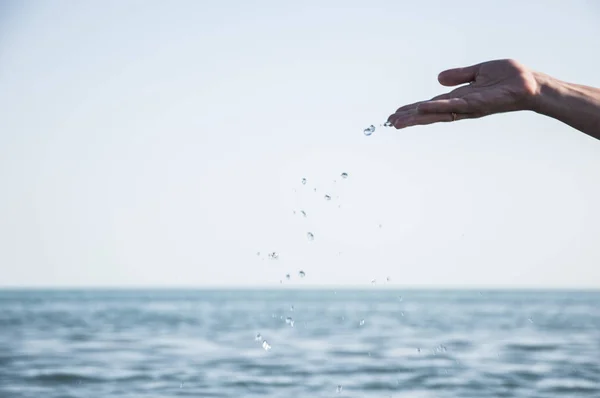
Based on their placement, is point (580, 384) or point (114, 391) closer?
point (114, 391)

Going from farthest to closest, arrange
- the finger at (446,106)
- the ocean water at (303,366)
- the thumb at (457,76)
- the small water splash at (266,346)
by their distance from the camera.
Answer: the small water splash at (266,346) < the ocean water at (303,366) < the thumb at (457,76) < the finger at (446,106)

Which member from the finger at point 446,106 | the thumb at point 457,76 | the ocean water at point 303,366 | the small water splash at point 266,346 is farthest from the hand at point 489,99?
the small water splash at point 266,346

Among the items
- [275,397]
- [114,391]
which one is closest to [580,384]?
[275,397]

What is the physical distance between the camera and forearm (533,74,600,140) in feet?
9.46

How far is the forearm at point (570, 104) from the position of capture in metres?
2.88

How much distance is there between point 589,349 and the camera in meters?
19.4

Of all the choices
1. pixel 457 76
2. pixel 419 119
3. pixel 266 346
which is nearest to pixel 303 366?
pixel 266 346

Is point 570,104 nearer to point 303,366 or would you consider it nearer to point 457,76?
point 457,76

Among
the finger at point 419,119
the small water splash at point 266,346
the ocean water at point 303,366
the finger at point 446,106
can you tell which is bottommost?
the ocean water at point 303,366

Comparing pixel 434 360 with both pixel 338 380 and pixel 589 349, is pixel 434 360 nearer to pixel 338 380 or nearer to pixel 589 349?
pixel 338 380

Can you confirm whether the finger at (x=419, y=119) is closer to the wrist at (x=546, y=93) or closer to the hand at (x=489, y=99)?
the hand at (x=489, y=99)

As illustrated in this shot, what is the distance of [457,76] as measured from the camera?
3.19 meters

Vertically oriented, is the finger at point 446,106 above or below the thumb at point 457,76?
below

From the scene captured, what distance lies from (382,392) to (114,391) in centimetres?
422
